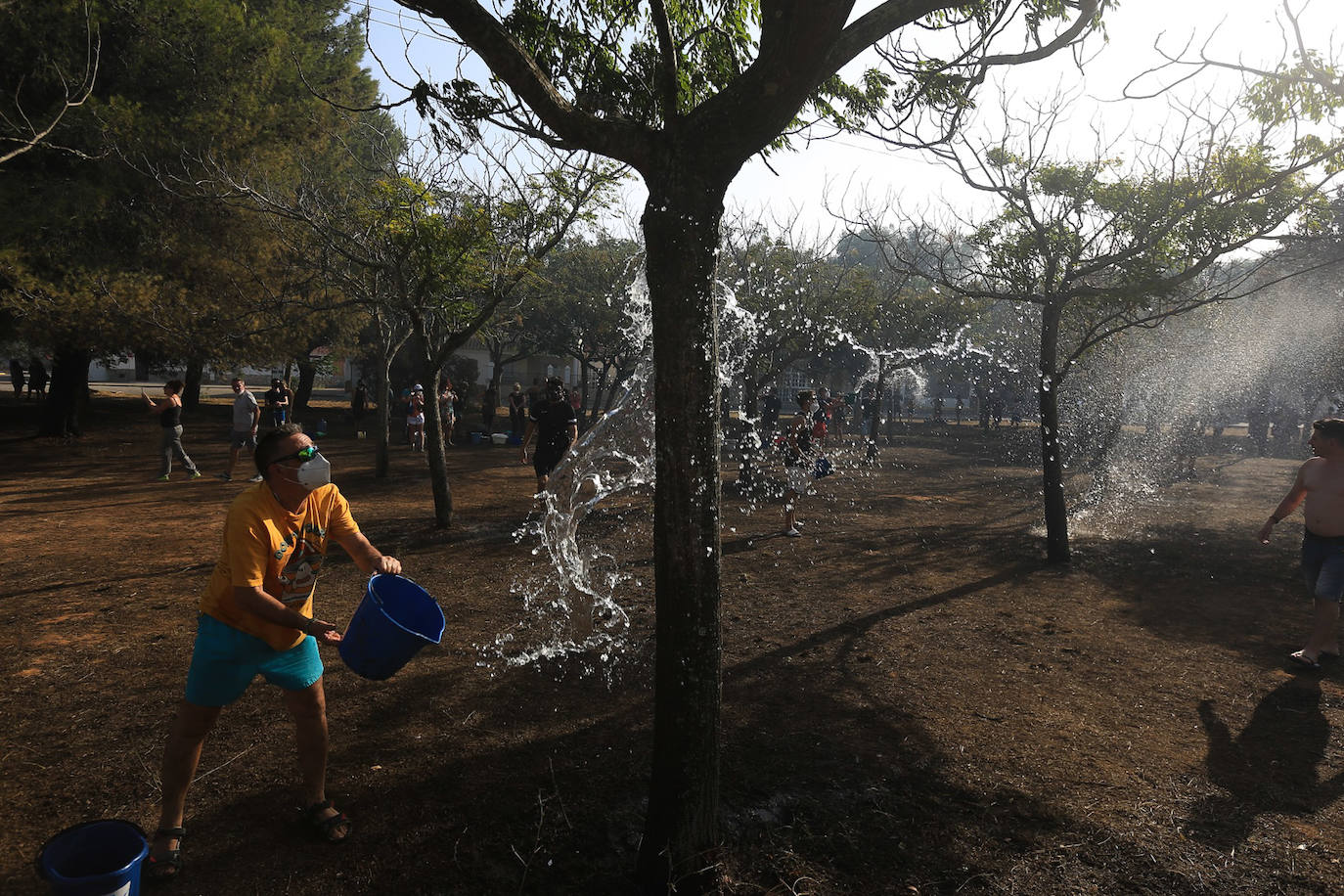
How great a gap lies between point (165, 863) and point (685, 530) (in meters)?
2.48

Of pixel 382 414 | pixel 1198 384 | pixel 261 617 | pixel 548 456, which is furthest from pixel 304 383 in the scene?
pixel 1198 384

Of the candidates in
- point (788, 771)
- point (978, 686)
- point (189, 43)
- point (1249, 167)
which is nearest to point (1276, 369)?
point (1249, 167)

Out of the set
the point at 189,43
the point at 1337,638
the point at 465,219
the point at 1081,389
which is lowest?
the point at 1337,638

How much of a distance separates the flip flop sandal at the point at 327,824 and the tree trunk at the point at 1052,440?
821 centimetres

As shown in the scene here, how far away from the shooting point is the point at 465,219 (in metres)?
9.25

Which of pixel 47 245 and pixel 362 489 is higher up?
pixel 47 245

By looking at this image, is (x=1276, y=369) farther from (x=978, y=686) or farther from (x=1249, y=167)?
(x=978, y=686)

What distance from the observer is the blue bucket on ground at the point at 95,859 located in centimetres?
247

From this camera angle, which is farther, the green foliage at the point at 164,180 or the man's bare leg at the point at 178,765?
the green foliage at the point at 164,180

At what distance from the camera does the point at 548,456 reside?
10.9 m

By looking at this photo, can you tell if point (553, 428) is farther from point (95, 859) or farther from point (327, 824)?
point (95, 859)

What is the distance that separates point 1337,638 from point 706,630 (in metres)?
6.66

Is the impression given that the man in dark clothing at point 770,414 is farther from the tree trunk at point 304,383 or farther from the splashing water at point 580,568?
the tree trunk at point 304,383

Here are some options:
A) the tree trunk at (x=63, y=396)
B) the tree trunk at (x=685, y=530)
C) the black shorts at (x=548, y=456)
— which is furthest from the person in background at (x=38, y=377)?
the tree trunk at (x=685, y=530)
